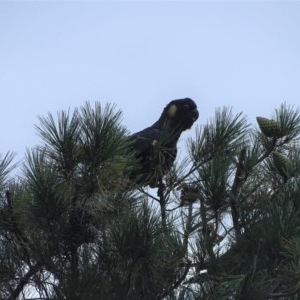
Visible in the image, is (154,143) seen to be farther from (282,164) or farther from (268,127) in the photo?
(282,164)

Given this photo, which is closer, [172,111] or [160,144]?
[160,144]

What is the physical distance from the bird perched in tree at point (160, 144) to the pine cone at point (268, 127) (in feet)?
1.95

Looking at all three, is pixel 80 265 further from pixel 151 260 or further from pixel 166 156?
pixel 166 156

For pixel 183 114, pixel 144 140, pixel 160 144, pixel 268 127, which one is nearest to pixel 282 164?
pixel 268 127

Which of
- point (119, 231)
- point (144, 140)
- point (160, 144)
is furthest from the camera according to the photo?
point (144, 140)

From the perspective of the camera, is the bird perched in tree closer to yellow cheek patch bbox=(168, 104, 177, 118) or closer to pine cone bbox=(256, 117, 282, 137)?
yellow cheek patch bbox=(168, 104, 177, 118)

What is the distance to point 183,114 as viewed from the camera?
7.16m

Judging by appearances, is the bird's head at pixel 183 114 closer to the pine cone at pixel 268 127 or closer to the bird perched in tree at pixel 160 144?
the bird perched in tree at pixel 160 144

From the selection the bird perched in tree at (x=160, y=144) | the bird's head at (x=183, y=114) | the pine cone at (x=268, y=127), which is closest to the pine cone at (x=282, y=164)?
the pine cone at (x=268, y=127)

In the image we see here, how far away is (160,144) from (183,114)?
930 millimetres

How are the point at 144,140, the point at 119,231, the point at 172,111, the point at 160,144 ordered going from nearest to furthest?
the point at 119,231 → the point at 160,144 → the point at 144,140 → the point at 172,111

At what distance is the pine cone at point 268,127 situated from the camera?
241 inches

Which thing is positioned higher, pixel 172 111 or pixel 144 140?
pixel 172 111

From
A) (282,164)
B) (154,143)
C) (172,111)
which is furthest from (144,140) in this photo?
(282,164)
